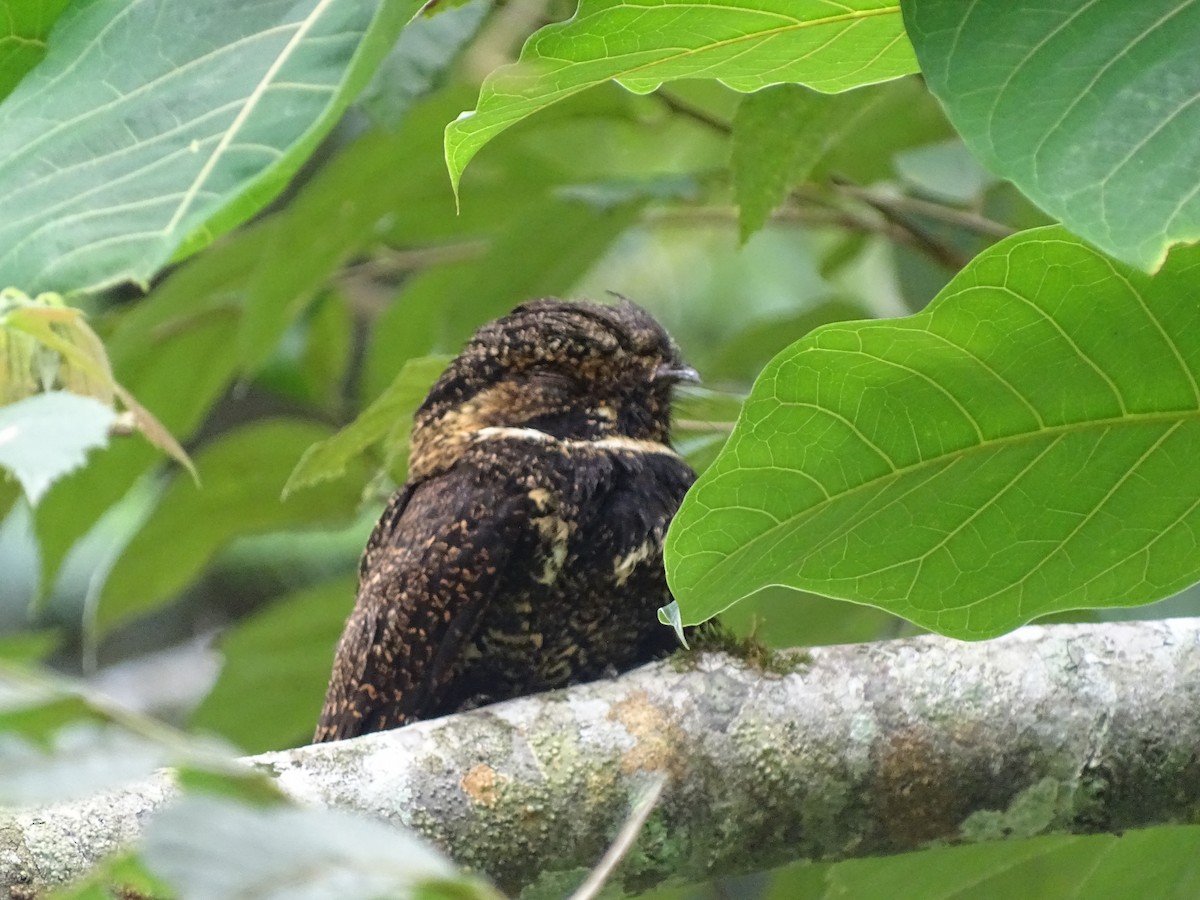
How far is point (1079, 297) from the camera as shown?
140 centimetres

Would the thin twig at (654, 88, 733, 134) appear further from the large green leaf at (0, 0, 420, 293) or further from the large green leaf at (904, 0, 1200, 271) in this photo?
the large green leaf at (904, 0, 1200, 271)

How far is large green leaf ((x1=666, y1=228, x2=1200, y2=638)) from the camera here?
1406mm

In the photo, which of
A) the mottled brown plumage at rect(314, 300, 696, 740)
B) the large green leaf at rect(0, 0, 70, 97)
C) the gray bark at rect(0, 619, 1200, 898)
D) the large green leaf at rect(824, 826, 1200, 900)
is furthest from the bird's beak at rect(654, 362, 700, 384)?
the large green leaf at rect(0, 0, 70, 97)

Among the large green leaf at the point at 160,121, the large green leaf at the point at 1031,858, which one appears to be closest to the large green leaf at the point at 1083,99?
the large green leaf at the point at 160,121

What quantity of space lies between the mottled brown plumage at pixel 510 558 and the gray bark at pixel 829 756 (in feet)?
1.18

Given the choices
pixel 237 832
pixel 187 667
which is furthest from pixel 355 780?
pixel 187 667

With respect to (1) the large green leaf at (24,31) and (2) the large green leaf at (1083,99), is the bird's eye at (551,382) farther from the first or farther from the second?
(2) the large green leaf at (1083,99)

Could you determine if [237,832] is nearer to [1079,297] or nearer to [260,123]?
[260,123]

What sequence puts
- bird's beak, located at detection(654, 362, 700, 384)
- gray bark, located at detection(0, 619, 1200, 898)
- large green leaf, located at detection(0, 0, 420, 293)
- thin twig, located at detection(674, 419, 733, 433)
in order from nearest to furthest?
large green leaf, located at detection(0, 0, 420, 293)
gray bark, located at detection(0, 619, 1200, 898)
thin twig, located at detection(674, 419, 733, 433)
bird's beak, located at detection(654, 362, 700, 384)

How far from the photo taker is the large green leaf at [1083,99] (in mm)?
1144

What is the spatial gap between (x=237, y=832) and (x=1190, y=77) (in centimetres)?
97

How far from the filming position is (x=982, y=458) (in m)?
1.51

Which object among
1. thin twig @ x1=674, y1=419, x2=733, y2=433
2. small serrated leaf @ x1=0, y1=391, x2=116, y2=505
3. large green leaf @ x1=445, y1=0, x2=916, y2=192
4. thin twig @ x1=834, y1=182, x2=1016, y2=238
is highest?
large green leaf @ x1=445, y1=0, x2=916, y2=192

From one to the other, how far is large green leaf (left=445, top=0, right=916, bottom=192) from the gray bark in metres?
0.70
